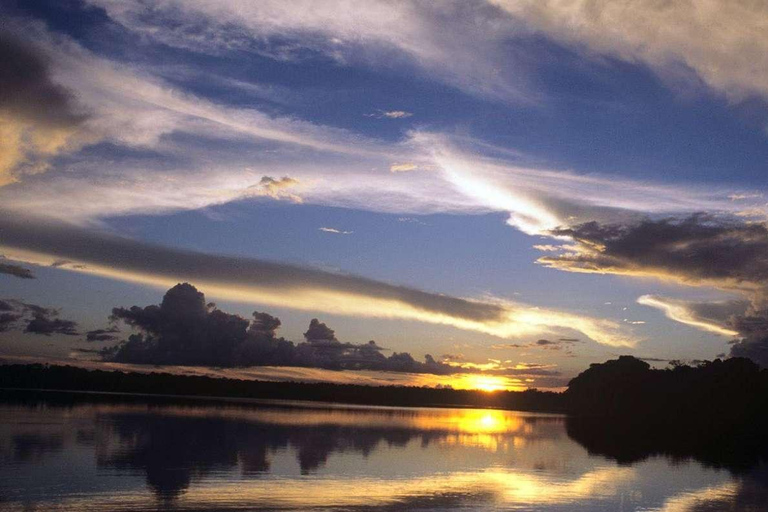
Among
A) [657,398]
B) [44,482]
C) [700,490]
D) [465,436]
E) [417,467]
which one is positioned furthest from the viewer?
[657,398]

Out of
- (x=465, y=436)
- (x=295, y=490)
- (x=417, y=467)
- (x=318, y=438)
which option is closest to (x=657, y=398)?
(x=465, y=436)

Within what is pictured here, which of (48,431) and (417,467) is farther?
(48,431)

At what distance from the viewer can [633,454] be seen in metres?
70.1

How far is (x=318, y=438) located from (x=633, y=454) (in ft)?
94.4

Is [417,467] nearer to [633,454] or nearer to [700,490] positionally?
[700,490]

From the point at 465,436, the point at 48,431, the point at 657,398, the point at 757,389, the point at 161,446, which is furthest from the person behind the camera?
the point at 657,398

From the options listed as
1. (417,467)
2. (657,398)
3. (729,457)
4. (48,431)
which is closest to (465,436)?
(729,457)

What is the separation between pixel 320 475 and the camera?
4353 cm

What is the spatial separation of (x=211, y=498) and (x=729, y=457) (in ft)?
184

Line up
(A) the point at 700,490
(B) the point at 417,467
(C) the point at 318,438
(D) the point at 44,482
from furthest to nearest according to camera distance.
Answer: (C) the point at 318,438
(B) the point at 417,467
(A) the point at 700,490
(D) the point at 44,482

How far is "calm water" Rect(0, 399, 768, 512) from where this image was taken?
3462 cm

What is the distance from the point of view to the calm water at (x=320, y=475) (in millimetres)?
34625

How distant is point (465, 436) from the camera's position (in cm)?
8562

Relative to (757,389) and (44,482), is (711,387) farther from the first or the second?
(44,482)
